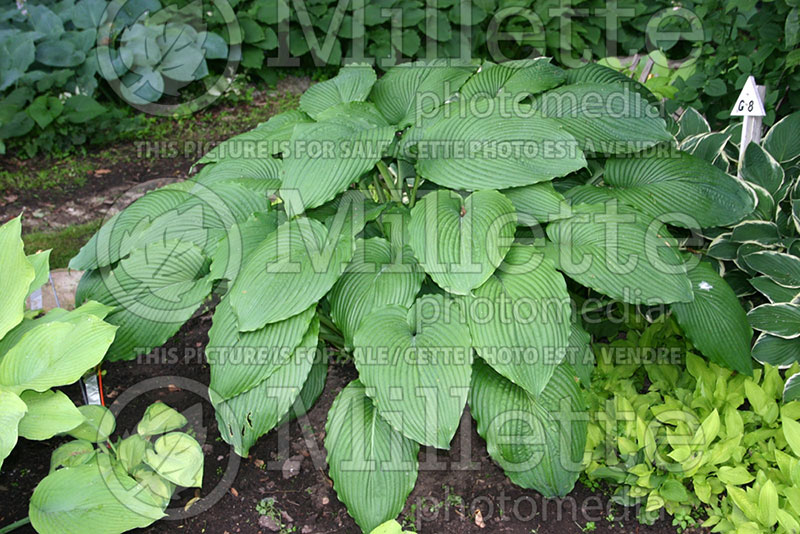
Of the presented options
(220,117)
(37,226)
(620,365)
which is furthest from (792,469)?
(220,117)

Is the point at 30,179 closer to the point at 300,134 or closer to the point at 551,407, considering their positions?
the point at 300,134

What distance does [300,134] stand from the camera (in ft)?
6.37

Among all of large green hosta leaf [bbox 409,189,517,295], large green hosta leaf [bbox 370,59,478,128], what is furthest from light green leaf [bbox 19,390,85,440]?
large green hosta leaf [bbox 370,59,478,128]

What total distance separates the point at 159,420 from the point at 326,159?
889 mm

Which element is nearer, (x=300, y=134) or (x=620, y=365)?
(x=300, y=134)

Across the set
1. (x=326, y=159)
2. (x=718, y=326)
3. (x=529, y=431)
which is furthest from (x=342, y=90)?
(x=718, y=326)

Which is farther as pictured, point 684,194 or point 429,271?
point 684,194

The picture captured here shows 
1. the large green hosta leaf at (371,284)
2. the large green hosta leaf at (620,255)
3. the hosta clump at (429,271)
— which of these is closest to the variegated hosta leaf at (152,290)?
the hosta clump at (429,271)

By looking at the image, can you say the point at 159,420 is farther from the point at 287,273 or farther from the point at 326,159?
the point at 326,159

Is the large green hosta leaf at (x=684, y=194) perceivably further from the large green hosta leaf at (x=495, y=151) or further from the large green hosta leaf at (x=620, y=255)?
the large green hosta leaf at (x=495, y=151)

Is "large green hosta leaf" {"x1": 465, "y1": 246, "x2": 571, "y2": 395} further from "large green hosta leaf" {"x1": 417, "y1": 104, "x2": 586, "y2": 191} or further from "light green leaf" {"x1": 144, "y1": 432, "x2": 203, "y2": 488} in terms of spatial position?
"light green leaf" {"x1": 144, "y1": 432, "x2": 203, "y2": 488}

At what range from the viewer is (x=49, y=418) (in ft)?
5.87

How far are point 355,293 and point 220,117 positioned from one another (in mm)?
2885

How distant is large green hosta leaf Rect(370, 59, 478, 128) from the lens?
2154mm
